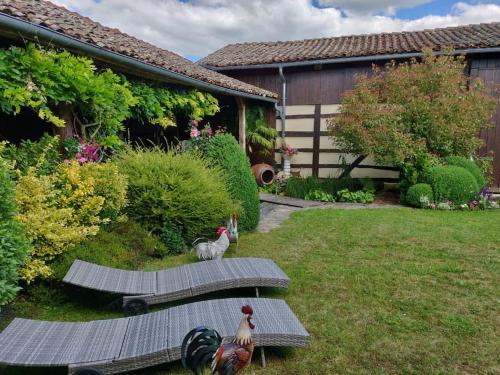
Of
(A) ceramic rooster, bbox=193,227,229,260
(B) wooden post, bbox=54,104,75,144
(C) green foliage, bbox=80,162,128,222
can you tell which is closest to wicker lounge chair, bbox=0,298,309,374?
(A) ceramic rooster, bbox=193,227,229,260

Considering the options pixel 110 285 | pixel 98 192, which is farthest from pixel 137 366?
pixel 98 192

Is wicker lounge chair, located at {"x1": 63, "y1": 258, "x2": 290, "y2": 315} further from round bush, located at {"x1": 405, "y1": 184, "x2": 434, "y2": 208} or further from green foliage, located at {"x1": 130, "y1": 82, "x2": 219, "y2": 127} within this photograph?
round bush, located at {"x1": 405, "y1": 184, "x2": 434, "y2": 208}

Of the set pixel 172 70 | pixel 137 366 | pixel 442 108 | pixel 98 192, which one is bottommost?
pixel 137 366

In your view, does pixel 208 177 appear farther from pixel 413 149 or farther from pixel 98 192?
pixel 413 149

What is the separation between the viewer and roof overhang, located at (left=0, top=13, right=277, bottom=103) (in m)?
3.63

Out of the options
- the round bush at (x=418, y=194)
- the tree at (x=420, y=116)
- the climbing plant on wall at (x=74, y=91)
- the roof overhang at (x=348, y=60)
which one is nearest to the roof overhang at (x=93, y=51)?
the climbing plant on wall at (x=74, y=91)

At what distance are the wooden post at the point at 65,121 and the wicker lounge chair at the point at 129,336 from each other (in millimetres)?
2858

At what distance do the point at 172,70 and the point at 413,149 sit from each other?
5.46 metres

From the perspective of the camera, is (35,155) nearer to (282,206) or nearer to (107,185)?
(107,185)

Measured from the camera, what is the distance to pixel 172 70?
232 inches

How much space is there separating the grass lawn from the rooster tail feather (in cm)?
74

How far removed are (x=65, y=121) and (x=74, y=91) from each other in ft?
1.44

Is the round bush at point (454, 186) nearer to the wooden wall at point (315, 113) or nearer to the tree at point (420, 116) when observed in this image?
the tree at point (420, 116)

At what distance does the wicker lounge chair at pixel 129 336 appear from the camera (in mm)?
2025
